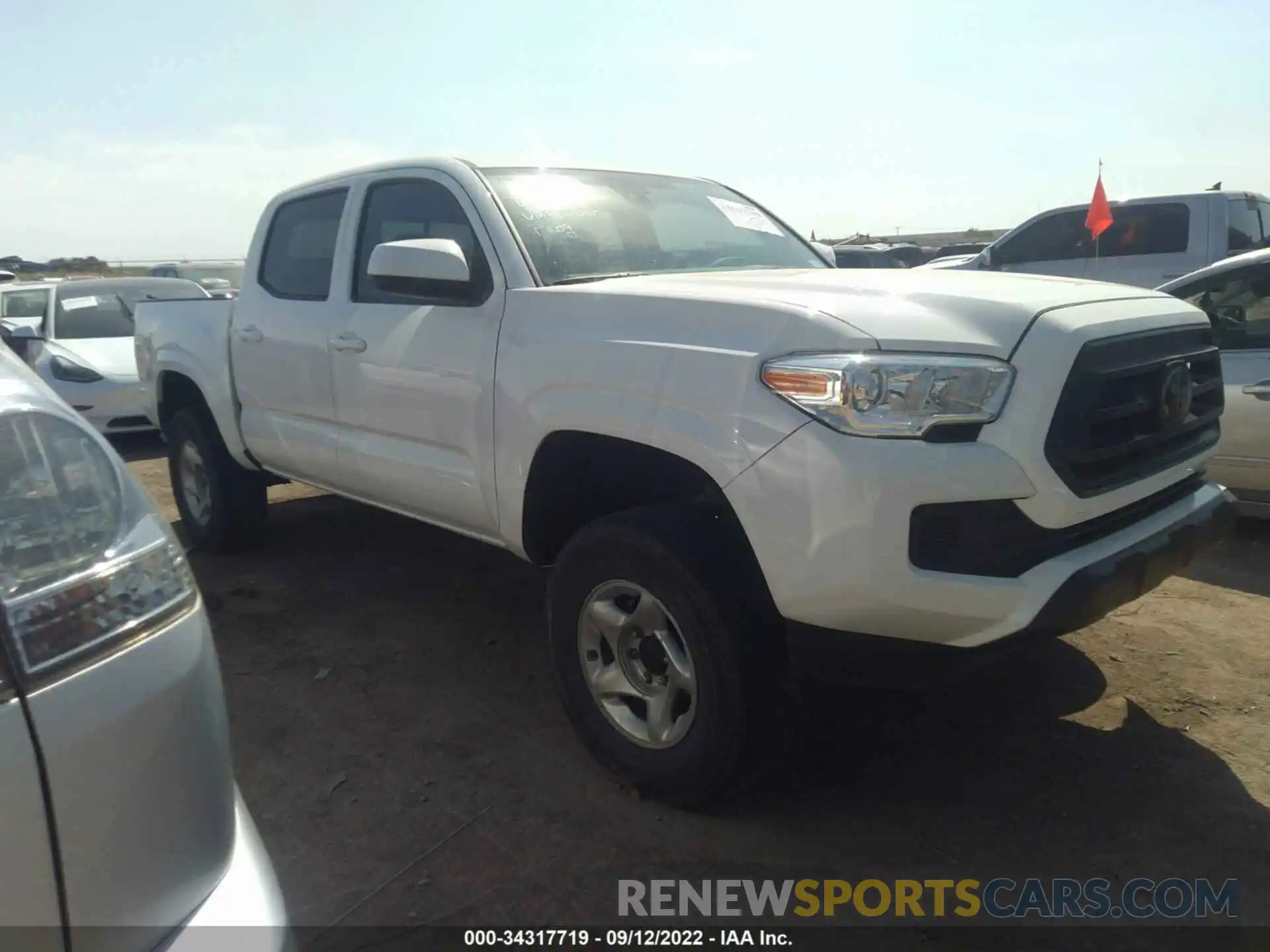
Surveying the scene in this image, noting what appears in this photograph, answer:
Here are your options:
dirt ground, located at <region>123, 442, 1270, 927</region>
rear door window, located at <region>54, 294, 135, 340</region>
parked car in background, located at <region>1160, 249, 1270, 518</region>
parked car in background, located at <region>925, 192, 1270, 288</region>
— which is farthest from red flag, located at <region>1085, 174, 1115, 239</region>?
rear door window, located at <region>54, 294, 135, 340</region>

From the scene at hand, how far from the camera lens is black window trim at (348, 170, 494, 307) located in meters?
3.38

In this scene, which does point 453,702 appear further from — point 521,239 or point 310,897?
point 521,239

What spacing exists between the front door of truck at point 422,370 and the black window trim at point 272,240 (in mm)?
170

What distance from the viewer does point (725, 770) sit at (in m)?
2.68

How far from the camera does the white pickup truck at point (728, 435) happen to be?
7.57 ft

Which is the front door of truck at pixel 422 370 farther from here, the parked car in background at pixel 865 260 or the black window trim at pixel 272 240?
the parked car in background at pixel 865 260

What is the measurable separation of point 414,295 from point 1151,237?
8.86 m

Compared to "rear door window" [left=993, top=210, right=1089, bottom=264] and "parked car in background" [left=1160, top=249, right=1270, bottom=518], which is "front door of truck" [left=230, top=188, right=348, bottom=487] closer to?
"parked car in background" [left=1160, top=249, right=1270, bottom=518]

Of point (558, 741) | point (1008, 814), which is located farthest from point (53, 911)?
point (1008, 814)

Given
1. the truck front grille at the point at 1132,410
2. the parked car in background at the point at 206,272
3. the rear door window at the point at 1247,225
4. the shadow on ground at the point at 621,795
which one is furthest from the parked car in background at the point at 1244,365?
the parked car in background at the point at 206,272

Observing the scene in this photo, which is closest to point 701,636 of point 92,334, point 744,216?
point 744,216

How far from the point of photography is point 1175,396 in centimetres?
277

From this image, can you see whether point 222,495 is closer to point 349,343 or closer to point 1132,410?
point 349,343

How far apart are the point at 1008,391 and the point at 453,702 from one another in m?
2.24
